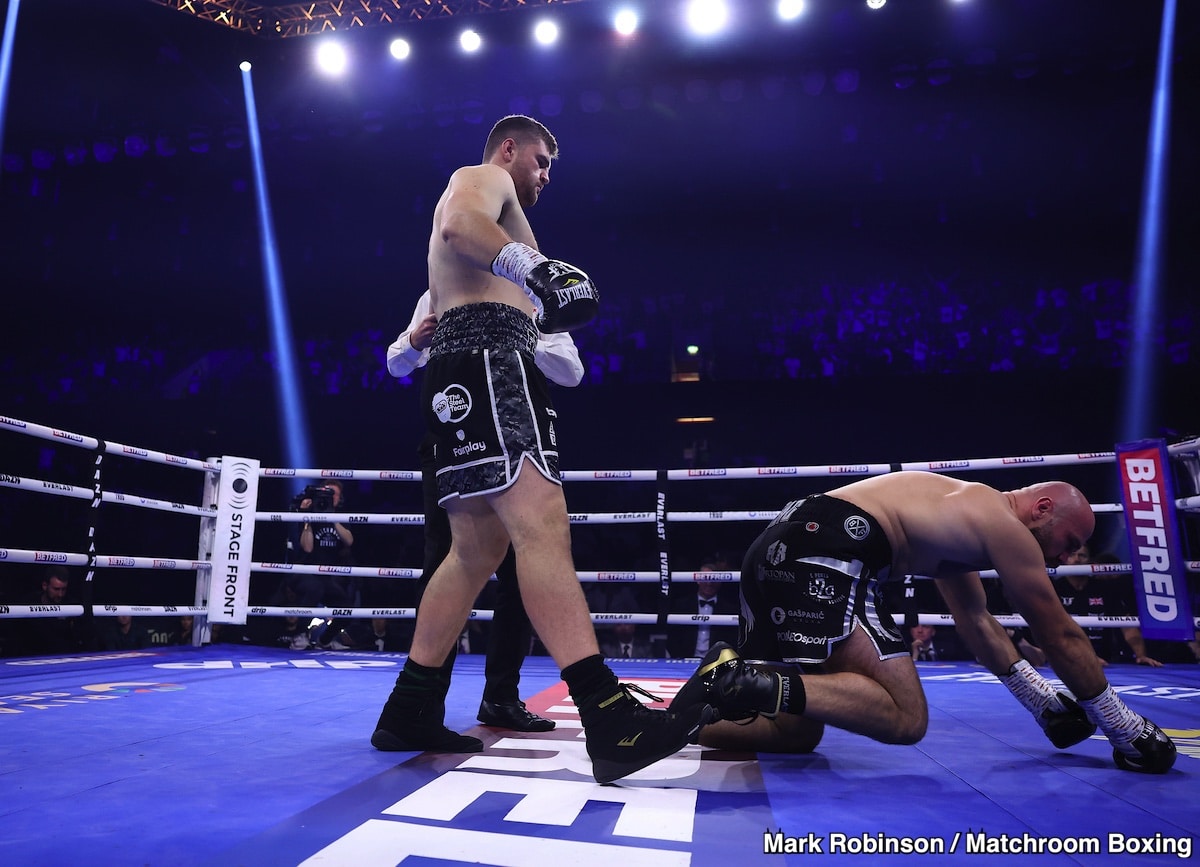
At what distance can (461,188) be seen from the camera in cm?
162

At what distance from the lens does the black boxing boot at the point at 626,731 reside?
1328 millimetres

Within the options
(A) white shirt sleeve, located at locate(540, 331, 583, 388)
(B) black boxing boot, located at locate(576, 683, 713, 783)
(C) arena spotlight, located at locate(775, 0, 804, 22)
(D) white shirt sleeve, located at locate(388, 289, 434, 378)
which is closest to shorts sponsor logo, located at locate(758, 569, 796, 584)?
(B) black boxing boot, located at locate(576, 683, 713, 783)

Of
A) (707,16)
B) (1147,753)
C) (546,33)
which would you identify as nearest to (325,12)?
(546,33)

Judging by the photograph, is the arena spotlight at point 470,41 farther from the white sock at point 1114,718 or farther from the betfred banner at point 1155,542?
the white sock at point 1114,718

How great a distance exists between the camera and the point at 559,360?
8.06 ft

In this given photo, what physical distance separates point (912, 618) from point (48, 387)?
32.1 ft

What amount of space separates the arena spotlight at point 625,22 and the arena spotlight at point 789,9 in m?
1.29

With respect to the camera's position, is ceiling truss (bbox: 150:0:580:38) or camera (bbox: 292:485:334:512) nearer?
camera (bbox: 292:485:334:512)

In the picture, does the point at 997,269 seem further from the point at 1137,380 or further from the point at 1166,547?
the point at 1166,547

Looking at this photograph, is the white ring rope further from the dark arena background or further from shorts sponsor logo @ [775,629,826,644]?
shorts sponsor logo @ [775,629,826,644]

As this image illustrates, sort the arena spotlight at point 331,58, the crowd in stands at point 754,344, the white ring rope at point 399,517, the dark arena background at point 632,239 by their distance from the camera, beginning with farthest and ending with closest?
1. the crowd in stands at point 754,344
2. the arena spotlight at point 331,58
3. the dark arena background at point 632,239
4. the white ring rope at point 399,517

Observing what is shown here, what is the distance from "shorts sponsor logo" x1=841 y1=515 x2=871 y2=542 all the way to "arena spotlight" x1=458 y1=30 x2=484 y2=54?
7056 mm

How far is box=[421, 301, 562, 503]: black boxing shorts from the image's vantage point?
5.06ft

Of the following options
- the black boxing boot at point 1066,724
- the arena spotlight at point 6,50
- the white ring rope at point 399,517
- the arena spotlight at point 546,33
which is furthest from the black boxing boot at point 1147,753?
the arena spotlight at point 6,50
